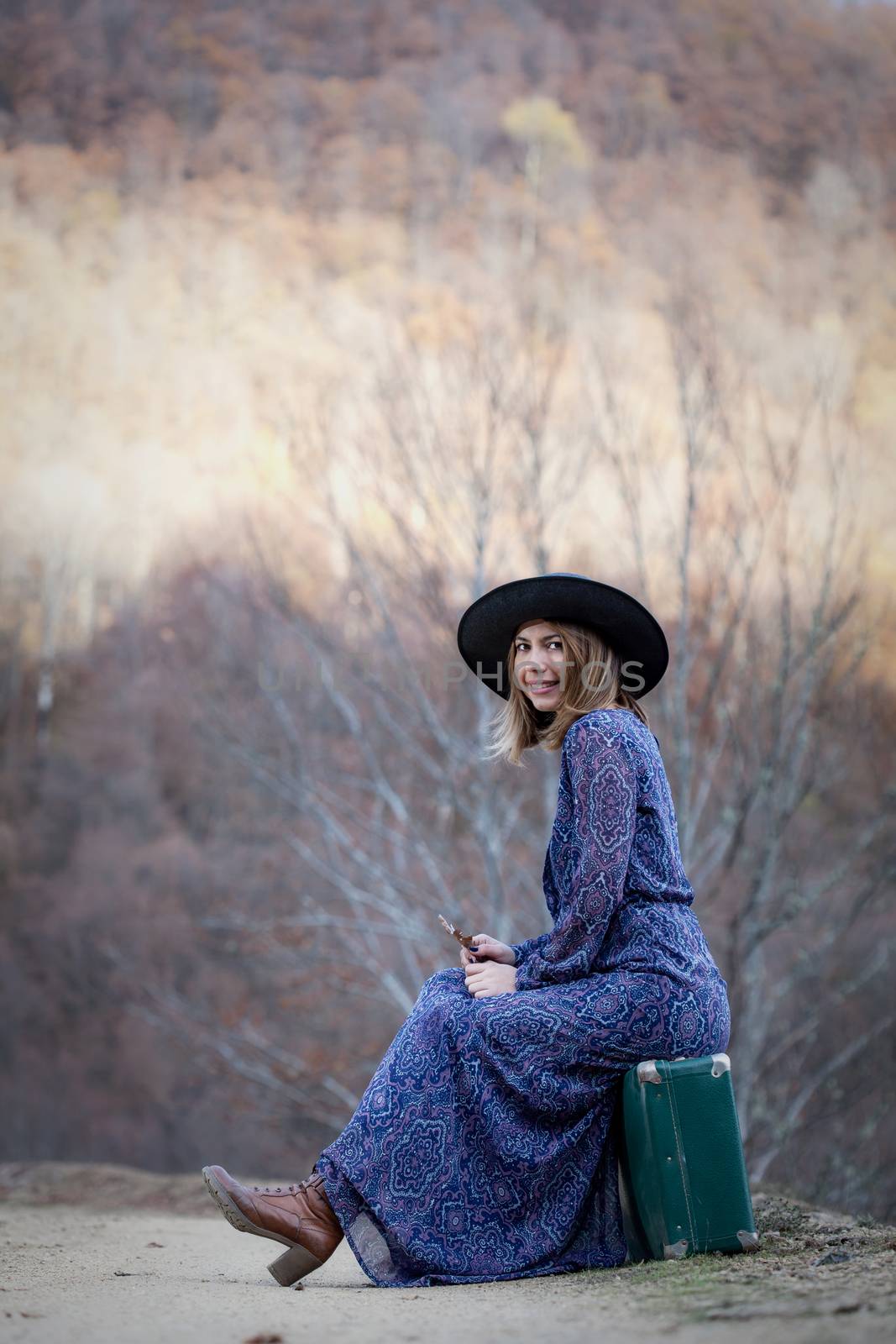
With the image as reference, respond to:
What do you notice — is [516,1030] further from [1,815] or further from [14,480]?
[14,480]

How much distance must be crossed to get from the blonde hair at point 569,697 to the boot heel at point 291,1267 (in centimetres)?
116

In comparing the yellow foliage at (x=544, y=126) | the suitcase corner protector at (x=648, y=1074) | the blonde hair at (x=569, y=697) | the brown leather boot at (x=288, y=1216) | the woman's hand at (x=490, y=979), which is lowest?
the brown leather boot at (x=288, y=1216)

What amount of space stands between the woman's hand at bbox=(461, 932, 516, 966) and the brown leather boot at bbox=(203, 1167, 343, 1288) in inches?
21.9

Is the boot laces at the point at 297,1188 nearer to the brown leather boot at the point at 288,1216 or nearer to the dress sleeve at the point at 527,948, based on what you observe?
the brown leather boot at the point at 288,1216

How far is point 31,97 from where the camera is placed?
12.8 metres

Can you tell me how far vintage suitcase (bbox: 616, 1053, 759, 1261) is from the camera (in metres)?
2.46

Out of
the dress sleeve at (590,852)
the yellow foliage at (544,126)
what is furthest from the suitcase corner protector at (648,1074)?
the yellow foliage at (544,126)

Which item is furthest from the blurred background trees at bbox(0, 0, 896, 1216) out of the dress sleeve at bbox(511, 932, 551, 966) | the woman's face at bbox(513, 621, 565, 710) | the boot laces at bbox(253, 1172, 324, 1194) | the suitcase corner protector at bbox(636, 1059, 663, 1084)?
the suitcase corner protector at bbox(636, 1059, 663, 1084)

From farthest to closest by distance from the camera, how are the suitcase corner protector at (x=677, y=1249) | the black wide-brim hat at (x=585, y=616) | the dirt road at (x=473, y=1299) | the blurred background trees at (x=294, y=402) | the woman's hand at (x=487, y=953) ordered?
the blurred background trees at (x=294, y=402) < the black wide-brim hat at (x=585, y=616) < the woman's hand at (x=487, y=953) < the suitcase corner protector at (x=677, y=1249) < the dirt road at (x=473, y=1299)

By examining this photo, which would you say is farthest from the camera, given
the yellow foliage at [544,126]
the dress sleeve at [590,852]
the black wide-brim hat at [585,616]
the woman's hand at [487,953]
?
the yellow foliage at [544,126]

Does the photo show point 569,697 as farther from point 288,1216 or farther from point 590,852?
point 288,1216

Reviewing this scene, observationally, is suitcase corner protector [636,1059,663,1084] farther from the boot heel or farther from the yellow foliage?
the yellow foliage

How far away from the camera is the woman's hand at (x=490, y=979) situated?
2689 mm

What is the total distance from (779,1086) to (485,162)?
9366 mm
